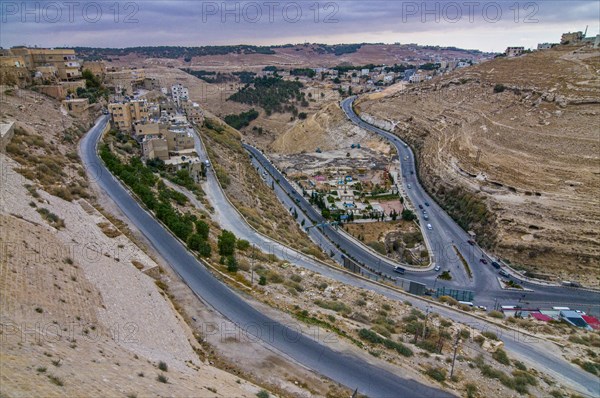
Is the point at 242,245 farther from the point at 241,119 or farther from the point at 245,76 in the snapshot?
the point at 245,76

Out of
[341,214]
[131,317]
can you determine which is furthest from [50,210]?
[341,214]


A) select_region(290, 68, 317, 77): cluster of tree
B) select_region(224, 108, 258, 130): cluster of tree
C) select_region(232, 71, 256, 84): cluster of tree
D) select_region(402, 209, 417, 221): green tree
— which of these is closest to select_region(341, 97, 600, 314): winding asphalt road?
select_region(402, 209, 417, 221): green tree

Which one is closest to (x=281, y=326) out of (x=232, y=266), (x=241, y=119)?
(x=232, y=266)

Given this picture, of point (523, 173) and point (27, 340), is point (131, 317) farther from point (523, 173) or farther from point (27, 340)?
point (523, 173)

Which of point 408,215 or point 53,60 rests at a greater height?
point 53,60

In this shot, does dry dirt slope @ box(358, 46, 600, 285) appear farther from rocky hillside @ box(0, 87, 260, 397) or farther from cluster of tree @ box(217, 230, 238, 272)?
rocky hillside @ box(0, 87, 260, 397)

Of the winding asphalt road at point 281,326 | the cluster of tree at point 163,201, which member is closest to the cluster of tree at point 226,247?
the cluster of tree at point 163,201
